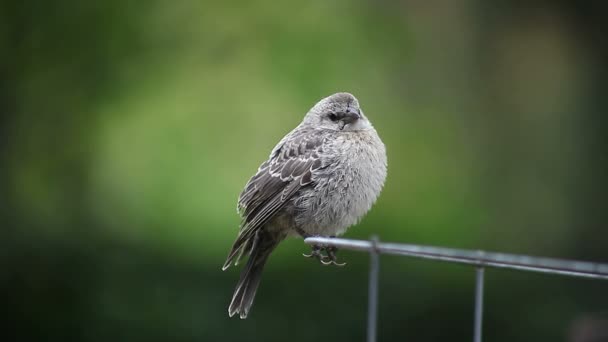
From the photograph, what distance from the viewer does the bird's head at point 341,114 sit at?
4.37m

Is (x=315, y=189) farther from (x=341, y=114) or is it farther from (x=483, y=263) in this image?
(x=483, y=263)

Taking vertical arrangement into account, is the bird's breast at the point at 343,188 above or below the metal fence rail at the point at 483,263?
above

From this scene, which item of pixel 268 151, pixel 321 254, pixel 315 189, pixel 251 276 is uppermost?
pixel 268 151

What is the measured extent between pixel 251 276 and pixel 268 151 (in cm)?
328

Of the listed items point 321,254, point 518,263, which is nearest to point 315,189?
point 321,254

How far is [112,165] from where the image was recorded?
7.20 metres

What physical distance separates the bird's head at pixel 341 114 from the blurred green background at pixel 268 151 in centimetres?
170

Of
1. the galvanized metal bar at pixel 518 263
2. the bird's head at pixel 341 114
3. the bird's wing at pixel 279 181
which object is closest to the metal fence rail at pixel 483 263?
the galvanized metal bar at pixel 518 263

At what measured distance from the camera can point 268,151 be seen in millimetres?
7273

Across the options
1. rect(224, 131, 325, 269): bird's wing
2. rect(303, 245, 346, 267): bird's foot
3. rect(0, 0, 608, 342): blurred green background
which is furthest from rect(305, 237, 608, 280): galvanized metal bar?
rect(0, 0, 608, 342): blurred green background

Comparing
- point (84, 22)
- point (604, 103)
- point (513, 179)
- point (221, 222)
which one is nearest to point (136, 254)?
point (221, 222)

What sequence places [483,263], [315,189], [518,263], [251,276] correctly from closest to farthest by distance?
[518,263] → [483,263] → [251,276] → [315,189]

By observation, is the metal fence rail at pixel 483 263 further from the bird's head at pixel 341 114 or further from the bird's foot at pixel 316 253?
the bird's head at pixel 341 114

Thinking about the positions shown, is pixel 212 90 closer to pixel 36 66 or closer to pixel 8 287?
pixel 36 66
